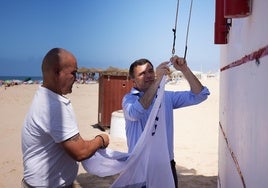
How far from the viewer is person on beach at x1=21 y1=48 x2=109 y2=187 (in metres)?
1.93

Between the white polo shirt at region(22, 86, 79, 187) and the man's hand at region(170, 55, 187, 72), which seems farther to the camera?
the man's hand at region(170, 55, 187, 72)

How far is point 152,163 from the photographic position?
9.15 feet

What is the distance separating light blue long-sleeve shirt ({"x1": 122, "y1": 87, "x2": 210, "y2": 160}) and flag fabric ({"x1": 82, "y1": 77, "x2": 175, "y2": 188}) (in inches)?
4.1

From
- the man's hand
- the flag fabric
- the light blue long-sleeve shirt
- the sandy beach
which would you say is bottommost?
the sandy beach

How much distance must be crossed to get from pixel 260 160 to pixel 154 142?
5.24 ft

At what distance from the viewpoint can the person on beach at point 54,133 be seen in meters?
1.93

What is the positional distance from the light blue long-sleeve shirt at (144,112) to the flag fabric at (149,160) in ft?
0.35

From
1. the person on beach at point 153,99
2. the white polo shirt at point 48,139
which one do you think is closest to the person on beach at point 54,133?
the white polo shirt at point 48,139

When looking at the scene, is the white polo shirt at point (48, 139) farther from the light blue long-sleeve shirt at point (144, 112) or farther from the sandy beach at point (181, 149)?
the sandy beach at point (181, 149)

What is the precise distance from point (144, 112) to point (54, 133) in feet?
2.97

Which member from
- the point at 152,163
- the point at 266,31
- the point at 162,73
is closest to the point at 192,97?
the point at 162,73

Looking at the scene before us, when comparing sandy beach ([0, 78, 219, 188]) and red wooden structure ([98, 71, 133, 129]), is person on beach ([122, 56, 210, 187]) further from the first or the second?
red wooden structure ([98, 71, 133, 129])

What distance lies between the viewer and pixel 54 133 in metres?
1.92

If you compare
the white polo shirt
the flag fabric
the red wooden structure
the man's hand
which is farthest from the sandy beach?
the white polo shirt
